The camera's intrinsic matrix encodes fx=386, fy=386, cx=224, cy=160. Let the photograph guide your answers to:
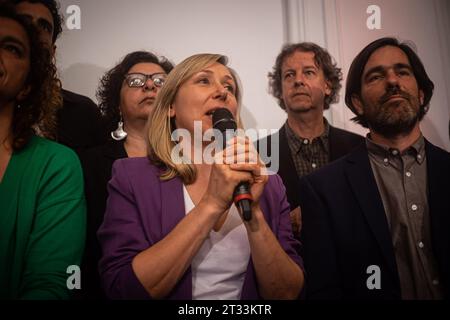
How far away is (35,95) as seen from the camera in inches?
58.4

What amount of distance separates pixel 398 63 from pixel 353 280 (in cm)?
89

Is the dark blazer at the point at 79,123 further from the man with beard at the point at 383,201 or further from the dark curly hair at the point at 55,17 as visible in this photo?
the man with beard at the point at 383,201

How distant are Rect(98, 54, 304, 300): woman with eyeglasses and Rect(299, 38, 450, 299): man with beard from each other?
163mm

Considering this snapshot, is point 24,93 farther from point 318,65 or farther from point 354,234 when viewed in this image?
point 354,234

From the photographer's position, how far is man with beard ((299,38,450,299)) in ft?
4.62

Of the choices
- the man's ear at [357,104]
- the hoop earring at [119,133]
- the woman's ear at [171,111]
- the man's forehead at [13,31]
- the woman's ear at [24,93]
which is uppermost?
the man's forehead at [13,31]

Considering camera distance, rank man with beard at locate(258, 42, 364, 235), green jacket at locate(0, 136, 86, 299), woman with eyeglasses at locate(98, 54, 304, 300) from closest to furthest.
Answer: woman with eyeglasses at locate(98, 54, 304, 300) → green jacket at locate(0, 136, 86, 299) → man with beard at locate(258, 42, 364, 235)

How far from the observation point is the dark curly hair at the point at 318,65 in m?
1.63

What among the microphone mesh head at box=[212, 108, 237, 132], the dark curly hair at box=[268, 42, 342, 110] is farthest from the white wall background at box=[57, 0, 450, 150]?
the microphone mesh head at box=[212, 108, 237, 132]

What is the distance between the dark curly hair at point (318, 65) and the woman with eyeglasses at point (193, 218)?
24 cm

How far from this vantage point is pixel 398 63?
1.58m

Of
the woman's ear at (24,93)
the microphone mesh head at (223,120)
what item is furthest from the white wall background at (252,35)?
the microphone mesh head at (223,120)

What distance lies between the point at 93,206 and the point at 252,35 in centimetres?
97

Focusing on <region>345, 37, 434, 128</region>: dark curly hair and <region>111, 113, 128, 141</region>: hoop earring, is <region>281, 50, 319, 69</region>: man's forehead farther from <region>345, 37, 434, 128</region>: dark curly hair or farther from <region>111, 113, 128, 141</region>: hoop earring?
<region>111, 113, 128, 141</region>: hoop earring
